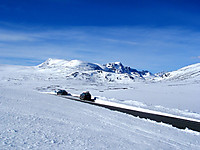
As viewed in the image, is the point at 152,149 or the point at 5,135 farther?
the point at 152,149

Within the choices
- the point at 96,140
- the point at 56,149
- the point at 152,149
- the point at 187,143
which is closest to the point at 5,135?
the point at 56,149

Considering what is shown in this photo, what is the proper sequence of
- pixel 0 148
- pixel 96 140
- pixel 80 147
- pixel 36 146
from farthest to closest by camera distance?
1. pixel 96 140
2. pixel 80 147
3. pixel 36 146
4. pixel 0 148

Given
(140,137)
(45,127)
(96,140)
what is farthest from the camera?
(140,137)

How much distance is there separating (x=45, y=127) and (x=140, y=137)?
431 cm

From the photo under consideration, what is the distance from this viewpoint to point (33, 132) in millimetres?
7254

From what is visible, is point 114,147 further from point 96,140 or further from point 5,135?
point 5,135

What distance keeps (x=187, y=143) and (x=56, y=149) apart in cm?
633

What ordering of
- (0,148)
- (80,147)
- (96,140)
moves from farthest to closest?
(96,140) < (80,147) < (0,148)

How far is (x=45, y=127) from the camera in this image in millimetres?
8234

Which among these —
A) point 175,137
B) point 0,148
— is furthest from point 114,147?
point 175,137

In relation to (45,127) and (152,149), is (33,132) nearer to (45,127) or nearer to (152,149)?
(45,127)

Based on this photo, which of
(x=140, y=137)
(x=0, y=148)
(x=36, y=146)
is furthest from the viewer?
(x=140, y=137)

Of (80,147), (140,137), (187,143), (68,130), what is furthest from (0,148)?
(187,143)

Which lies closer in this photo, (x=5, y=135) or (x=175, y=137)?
(x=5, y=135)
